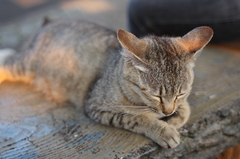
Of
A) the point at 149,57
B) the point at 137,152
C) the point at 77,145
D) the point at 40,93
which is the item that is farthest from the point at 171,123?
the point at 40,93

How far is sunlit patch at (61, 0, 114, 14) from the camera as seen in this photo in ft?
18.4

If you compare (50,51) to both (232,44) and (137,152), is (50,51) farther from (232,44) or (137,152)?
(232,44)

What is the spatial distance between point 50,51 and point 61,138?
4.47ft

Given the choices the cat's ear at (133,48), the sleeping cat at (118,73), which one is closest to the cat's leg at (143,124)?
the sleeping cat at (118,73)

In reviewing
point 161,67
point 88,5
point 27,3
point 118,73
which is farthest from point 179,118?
point 27,3

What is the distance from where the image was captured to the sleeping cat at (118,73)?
5.70ft

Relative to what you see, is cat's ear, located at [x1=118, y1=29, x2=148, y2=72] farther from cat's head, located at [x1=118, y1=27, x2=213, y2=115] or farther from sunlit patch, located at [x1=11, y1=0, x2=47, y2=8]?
sunlit patch, located at [x1=11, y1=0, x2=47, y2=8]

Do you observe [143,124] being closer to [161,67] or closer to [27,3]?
[161,67]

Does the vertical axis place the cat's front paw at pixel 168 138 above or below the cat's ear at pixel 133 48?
below

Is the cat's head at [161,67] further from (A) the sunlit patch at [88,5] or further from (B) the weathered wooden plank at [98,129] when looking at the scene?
(A) the sunlit patch at [88,5]

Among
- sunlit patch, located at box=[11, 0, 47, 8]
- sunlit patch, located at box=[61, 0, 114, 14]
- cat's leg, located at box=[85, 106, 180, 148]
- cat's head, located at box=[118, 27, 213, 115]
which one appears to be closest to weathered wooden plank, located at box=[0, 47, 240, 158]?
cat's leg, located at box=[85, 106, 180, 148]

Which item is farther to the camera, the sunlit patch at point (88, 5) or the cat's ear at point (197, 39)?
the sunlit patch at point (88, 5)

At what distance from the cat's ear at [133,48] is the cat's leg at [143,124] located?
1.46 ft

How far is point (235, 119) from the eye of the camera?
2232 mm
